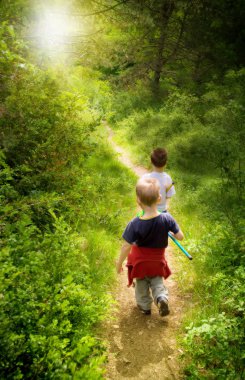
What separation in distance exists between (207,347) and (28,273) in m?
2.08

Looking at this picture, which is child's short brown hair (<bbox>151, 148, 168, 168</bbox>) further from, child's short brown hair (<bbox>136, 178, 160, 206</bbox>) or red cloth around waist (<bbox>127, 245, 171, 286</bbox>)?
red cloth around waist (<bbox>127, 245, 171, 286</bbox>)

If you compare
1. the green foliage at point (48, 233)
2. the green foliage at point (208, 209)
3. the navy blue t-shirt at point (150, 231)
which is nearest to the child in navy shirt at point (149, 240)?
the navy blue t-shirt at point (150, 231)

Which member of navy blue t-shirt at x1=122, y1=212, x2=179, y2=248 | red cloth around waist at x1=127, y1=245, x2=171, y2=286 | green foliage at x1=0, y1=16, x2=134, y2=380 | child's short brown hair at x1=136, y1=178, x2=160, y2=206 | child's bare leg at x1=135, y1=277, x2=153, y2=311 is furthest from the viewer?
child's bare leg at x1=135, y1=277, x2=153, y2=311

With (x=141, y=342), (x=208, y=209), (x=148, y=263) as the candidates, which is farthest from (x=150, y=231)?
(x=208, y=209)

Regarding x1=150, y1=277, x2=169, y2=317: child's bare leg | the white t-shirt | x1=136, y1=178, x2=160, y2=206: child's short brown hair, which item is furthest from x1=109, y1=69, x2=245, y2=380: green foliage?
x1=136, y1=178, x2=160, y2=206: child's short brown hair

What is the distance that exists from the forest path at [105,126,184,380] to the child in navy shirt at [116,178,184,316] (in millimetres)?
351

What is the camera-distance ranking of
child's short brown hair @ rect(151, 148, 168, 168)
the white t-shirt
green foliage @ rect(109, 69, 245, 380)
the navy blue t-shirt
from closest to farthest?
green foliage @ rect(109, 69, 245, 380), the navy blue t-shirt, child's short brown hair @ rect(151, 148, 168, 168), the white t-shirt

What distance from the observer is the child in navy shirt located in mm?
3623

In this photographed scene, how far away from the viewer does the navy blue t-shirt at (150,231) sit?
366 cm

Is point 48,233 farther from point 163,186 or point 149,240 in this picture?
point 163,186

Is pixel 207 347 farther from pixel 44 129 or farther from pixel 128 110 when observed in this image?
pixel 128 110

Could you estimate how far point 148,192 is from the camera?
11.7ft

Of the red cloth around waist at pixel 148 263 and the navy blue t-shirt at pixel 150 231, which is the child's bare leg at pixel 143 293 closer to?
the red cloth around waist at pixel 148 263

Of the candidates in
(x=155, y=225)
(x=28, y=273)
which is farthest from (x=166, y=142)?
(x=28, y=273)
